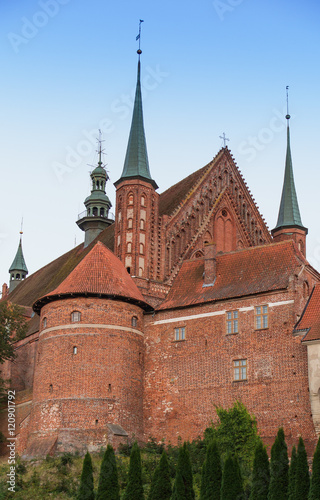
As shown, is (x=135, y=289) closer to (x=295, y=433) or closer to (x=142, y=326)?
(x=142, y=326)

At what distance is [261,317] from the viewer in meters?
43.0

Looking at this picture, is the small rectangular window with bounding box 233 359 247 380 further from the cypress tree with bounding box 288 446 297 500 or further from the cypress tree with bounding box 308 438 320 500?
the cypress tree with bounding box 308 438 320 500

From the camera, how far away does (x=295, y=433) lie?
39.6m

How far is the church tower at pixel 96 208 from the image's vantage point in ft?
235

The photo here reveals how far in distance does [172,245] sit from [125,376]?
11.1 meters

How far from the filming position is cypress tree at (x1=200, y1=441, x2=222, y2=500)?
31.7m

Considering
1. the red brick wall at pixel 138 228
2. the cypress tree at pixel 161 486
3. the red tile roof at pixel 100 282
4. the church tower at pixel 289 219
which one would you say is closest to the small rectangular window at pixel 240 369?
the red tile roof at pixel 100 282

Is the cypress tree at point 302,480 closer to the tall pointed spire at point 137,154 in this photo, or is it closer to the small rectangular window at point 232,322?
the small rectangular window at point 232,322

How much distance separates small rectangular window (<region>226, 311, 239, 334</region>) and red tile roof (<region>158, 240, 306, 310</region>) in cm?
99

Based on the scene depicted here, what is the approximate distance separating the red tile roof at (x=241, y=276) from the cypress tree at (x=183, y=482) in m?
13.2

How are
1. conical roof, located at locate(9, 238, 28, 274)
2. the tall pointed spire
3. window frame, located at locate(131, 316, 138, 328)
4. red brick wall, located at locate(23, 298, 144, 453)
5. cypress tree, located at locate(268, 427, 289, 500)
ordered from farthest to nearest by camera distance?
conical roof, located at locate(9, 238, 28, 274) → the tall pointed spire → window frame, located at locate(131, 316, 138, 328) → red brick wall, located at locate(23, 298, 144, 453) → cypress tree, located at locate(268, 427, 289, 500)

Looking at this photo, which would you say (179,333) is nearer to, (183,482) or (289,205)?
(183,482)

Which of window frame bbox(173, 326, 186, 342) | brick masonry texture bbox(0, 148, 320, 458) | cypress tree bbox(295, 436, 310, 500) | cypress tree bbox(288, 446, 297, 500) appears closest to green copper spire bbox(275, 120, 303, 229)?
brick masonry texture bbox(0, 148, 320, 458)

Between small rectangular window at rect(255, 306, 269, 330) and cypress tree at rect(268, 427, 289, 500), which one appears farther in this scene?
small rectangular window at rect(255, 306, 269, 330)
